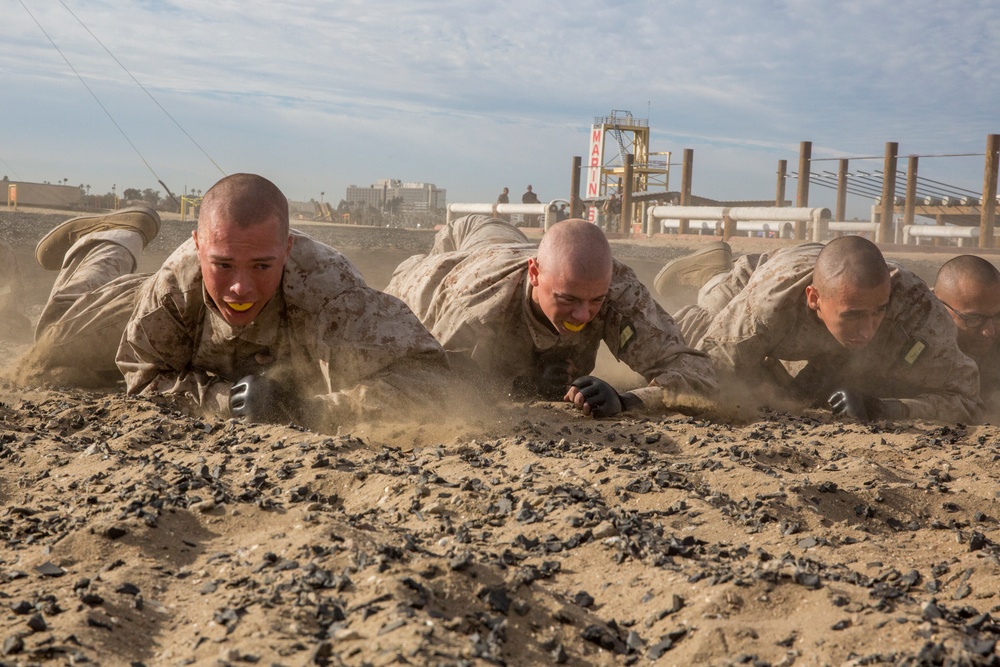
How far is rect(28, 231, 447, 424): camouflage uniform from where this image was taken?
4.99m

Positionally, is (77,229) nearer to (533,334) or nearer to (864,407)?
(533,334)

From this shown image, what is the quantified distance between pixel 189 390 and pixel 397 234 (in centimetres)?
1804

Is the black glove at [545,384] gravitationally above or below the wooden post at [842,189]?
below

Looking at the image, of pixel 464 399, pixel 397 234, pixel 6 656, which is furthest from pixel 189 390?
pixel 397 234

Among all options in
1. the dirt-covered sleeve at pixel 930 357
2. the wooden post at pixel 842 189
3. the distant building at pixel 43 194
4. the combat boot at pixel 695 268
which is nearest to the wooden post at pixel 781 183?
the wooden post at pixel 842 189

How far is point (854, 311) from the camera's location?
5961mm

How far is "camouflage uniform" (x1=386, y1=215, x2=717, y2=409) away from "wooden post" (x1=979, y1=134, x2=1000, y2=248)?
8.86m

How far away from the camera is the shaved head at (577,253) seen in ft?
17.6

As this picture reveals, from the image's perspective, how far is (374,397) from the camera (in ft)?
16.1

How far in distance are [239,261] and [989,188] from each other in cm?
1115

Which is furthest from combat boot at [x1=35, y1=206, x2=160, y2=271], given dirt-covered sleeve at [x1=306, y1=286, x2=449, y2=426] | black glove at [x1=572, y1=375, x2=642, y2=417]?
black glove at [x1=572, y1=375, x2=642, y2=417]

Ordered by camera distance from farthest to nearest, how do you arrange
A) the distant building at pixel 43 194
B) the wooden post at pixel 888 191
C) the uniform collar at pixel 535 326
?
1. the distant building at pixel 43 194
2. the wooden post at pixel 888 191
3. the uniform collar at pixel 535 326

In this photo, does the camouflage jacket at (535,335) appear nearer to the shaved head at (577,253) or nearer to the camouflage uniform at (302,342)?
the shaved head at (577,253)

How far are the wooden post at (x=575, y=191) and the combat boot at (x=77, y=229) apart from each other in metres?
10.8
